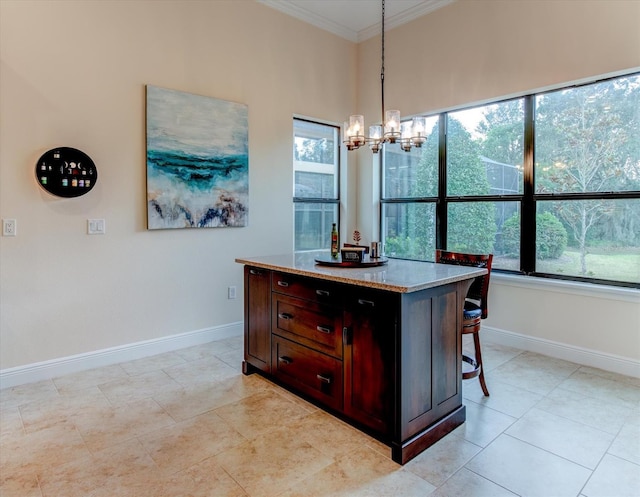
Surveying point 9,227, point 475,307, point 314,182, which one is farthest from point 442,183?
point 9,227

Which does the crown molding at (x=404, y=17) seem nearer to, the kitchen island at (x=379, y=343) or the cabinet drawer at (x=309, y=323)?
the kitchen island at (x=379, y=343)

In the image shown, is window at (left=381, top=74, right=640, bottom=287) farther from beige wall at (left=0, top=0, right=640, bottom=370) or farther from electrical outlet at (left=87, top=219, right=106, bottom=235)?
electrical outlet at (left=87, top=219, right=106, bottom=235)

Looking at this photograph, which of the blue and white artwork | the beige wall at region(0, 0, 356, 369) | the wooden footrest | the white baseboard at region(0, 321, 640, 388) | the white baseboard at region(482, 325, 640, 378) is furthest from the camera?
the blue and white artwork

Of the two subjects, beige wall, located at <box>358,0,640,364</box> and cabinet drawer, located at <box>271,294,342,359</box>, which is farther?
beige wall, located at <box>358,0,640,364</box>

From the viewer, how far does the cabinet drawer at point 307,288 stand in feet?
7.77

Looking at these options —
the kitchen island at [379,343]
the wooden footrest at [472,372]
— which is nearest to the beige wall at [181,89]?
the wooden footrest at [472,372]

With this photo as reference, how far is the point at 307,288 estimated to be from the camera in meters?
2.55

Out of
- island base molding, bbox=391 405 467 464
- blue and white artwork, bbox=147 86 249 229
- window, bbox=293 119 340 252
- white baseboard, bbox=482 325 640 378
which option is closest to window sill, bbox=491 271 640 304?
white baseboard, bbox=482 325 640 378

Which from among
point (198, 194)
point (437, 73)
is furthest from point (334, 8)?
point (198, 194)

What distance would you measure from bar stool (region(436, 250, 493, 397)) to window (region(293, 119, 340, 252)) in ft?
6.47

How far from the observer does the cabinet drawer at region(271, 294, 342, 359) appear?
7.78 ft

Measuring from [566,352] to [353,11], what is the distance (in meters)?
3.98

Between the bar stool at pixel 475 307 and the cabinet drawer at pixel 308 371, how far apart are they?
33.1 inches

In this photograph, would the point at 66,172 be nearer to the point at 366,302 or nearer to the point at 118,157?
the point at 118,157
